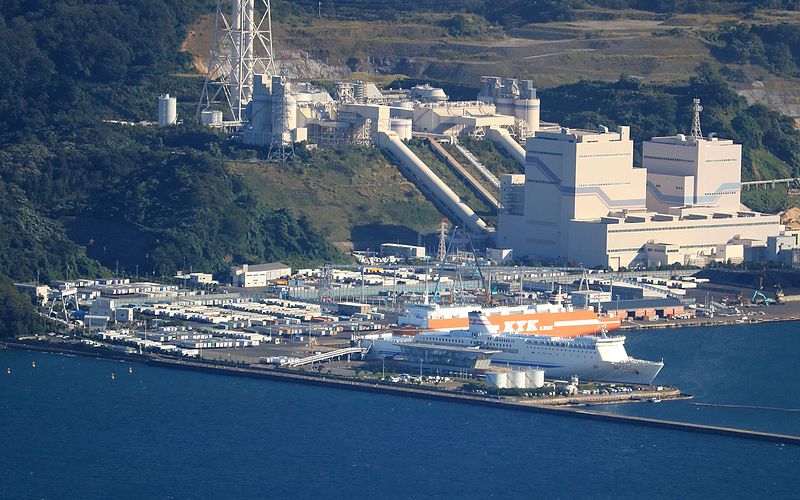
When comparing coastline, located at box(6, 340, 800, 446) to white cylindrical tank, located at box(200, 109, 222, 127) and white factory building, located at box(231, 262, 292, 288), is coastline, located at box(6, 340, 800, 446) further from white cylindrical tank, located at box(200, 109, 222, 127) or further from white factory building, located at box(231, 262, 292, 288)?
white cylindrical tank, located at box(200, 109, 222, 127)

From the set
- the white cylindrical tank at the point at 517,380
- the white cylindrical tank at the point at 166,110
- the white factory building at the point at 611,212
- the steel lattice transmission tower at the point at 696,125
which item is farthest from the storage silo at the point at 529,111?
the white cylindrical tank at the point at 517,380

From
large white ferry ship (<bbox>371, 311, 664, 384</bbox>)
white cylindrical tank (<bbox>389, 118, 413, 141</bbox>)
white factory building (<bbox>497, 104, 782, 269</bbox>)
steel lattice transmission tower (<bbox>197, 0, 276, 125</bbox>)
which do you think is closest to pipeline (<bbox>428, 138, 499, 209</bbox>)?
white cylindrical tank (<bbox>389, 118, 413, 141</bbox>)

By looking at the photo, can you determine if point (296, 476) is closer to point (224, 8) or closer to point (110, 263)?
point (110, 263)

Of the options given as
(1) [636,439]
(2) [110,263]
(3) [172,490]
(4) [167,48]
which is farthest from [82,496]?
(4) [167,48]

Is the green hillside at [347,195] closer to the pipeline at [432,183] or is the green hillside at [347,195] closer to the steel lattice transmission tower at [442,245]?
the pipeline at [432,183]

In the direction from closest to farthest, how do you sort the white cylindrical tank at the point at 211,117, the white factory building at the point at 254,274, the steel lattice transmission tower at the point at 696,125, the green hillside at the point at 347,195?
the white factory building at the point at 254,274
the green hillside at the point at 347,195
the steel lattice transmission tower at the point at 696,125
the white cylindrical tank at the point at 211,117
